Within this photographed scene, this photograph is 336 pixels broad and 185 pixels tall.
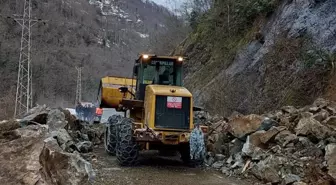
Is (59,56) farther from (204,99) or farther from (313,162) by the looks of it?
(313,162)

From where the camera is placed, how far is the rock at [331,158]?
7093 millimetres

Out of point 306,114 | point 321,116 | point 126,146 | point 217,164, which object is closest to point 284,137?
point 306,114

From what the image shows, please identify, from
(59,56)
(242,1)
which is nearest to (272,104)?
(242,1)

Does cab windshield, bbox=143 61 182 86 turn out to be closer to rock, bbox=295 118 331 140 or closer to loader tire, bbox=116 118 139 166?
loader tire, bbox=116 118 139 166

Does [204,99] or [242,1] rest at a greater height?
[242,1]

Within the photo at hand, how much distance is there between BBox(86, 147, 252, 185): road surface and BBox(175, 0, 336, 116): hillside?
16.3 feet

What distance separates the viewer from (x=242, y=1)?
22016 millimetres

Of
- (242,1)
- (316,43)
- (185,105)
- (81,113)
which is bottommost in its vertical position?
(81,113)

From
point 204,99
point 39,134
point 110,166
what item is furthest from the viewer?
point 204,99

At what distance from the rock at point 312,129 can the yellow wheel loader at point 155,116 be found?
215 centimetres

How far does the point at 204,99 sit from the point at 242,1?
226 inches

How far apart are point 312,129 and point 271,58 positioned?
7.65m

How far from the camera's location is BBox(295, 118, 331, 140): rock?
28.8 feet

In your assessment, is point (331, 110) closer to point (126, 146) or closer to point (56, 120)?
point (126, 146)
